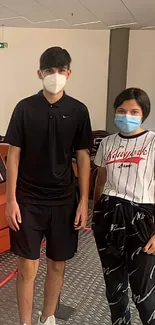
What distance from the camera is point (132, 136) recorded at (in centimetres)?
163

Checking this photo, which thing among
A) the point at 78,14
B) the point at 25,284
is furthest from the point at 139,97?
the point at 78,14

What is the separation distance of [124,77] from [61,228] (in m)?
4.15

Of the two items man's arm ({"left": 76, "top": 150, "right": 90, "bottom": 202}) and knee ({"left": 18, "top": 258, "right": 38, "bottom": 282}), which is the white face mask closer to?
man's arm ({"left": 76, "top": 150, "right": 90, "bottom": 202})

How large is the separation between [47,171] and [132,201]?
0.40 m

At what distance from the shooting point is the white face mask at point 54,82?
166 cm

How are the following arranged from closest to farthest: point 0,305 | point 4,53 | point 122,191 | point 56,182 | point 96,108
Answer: point 122,191, point 56,182, point 0,305, point 4,53, point 96,108

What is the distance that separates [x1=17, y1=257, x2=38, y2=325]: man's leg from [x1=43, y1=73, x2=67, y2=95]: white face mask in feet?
2.56

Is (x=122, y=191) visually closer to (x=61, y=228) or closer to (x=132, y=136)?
(x=132, y=136)

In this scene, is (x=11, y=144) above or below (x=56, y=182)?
above

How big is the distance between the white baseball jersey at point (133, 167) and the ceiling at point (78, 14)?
8.17 feet

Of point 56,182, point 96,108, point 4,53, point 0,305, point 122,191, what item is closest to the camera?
point 122,191

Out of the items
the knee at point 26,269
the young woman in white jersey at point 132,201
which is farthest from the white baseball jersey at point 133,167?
the knee at point 26,269

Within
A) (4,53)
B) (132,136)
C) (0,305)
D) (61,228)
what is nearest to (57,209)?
(61,228)

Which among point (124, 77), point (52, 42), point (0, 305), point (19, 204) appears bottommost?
point (0, 305)
